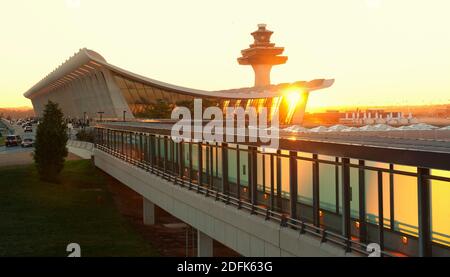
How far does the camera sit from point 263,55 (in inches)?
5910

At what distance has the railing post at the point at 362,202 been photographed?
13.0 meters

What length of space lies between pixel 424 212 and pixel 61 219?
83.6 ft

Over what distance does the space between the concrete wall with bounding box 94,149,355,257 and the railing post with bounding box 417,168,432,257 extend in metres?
1.62

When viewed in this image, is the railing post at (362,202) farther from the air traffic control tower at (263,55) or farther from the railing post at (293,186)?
the air traffic control tower at (263,55)

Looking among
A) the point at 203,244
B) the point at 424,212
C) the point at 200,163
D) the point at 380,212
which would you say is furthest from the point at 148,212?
Answer: the point at 424,212

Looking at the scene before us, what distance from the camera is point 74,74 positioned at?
10700 cm

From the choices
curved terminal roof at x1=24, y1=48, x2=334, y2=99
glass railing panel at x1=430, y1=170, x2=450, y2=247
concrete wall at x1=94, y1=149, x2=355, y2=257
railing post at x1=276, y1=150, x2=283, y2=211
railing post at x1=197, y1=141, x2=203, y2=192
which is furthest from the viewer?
curved terminal roof at x1=24, y1=48, x2=334, y2=99

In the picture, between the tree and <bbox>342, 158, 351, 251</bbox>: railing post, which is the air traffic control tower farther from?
<bbox>342, 158, 351, 251</bbox>: railing post

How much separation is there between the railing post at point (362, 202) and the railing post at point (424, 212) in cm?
165

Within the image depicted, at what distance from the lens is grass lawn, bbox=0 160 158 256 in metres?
27.9

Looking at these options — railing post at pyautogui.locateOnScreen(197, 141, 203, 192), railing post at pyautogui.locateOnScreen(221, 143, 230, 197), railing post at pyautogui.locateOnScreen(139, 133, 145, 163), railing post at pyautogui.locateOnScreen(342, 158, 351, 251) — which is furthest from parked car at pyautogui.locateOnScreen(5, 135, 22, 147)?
railing post at pyautogui.locateOnScreen(342, 158, 351, 251)

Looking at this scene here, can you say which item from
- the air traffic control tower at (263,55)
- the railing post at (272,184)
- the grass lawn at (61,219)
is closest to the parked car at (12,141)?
the grass lawn at (61,219)

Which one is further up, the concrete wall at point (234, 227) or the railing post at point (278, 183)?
the railing post at point (278, 183)

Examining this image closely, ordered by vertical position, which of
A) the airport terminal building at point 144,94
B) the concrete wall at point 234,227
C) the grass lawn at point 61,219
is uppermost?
the airport terminal building at point 144,94
